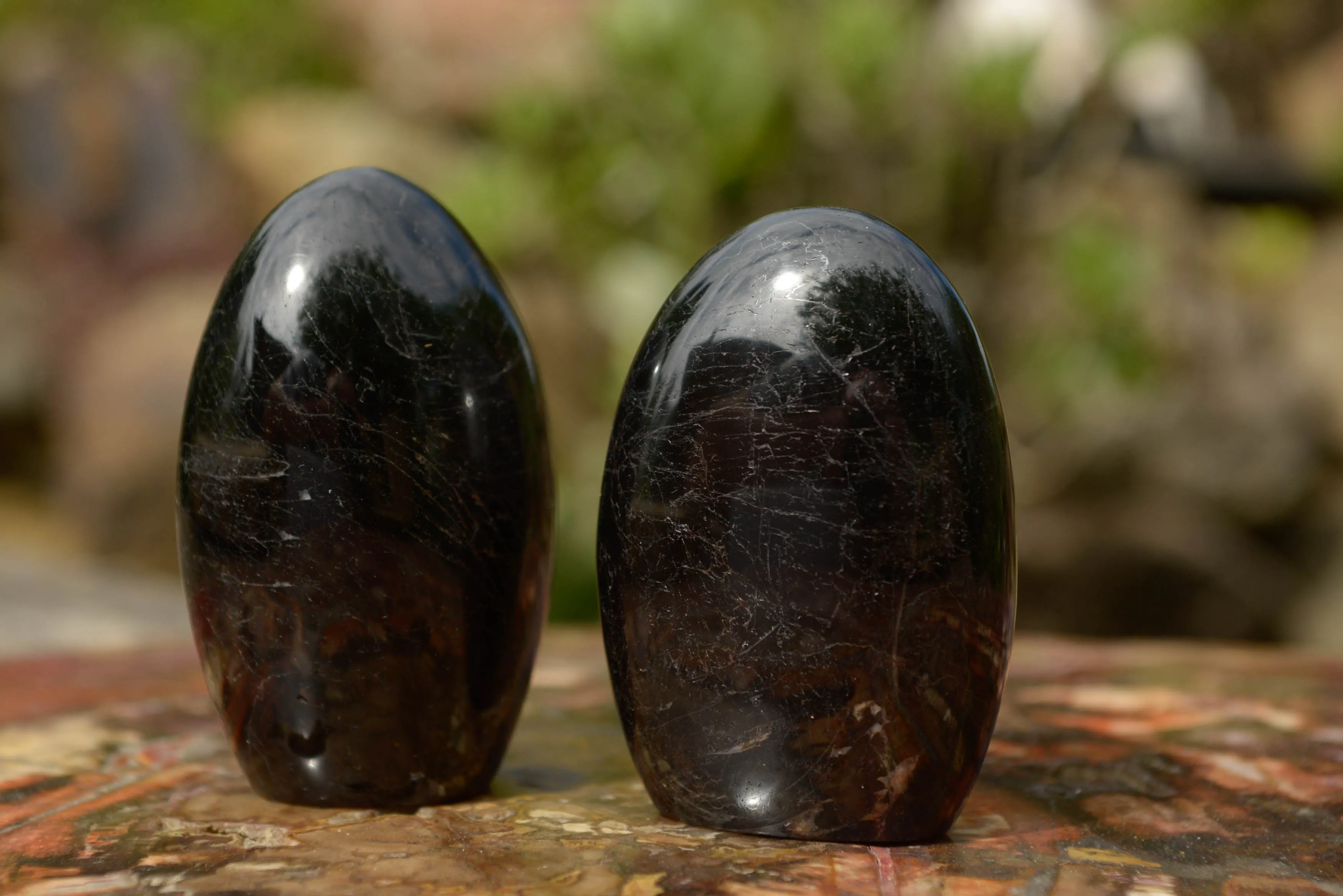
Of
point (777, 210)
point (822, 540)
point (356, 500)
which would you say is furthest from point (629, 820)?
point (777, 210)

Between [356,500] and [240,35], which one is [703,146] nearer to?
[356,500]

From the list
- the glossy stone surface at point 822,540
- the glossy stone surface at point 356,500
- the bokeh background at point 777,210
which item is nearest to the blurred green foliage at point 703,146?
the bokeh background at point 777,210

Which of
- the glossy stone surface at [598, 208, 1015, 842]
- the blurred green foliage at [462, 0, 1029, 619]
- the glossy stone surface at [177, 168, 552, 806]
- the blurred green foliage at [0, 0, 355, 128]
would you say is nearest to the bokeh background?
the blurred green foliage at [462, 0, 1029, 619]

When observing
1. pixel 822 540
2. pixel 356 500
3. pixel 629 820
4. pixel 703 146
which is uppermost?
pixel 703 146

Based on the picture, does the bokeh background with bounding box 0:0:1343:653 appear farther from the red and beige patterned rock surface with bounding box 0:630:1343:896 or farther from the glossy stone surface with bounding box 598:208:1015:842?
the glossy stone surface with bounding box 598:208:1015:842

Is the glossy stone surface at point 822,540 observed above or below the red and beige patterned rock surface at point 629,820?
above

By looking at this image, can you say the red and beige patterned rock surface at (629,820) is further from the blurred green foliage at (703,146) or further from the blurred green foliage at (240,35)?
the blurred green foliage at (240,35)
